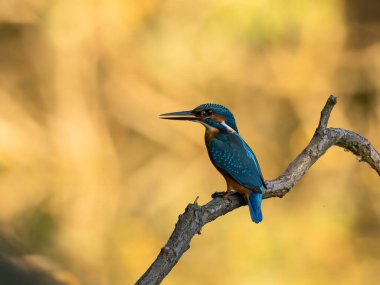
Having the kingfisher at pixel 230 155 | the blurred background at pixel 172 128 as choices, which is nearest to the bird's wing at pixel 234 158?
the kingfisher at pixel 230 155

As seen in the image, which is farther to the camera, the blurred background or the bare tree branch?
the blurred background

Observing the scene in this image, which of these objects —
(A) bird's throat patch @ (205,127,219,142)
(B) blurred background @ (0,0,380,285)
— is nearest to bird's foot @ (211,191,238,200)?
(A) bird's throat patch @ (205,127,219,142)

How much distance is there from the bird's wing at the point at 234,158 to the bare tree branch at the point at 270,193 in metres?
0.07

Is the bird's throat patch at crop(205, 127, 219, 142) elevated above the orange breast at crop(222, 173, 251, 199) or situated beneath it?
elevated above

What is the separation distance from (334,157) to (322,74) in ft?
2.02

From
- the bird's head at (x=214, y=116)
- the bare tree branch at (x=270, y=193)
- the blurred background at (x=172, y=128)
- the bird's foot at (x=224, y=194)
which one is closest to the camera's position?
the bare tree branch at (x=270, y=193)

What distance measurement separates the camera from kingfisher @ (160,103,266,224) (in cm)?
303

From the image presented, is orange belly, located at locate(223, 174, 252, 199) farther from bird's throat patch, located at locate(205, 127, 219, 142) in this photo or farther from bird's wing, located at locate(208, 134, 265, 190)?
bird's throat patch, located at locate(205, 127, 219, 142)

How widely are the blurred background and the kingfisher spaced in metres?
2.99

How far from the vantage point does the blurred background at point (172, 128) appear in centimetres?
616

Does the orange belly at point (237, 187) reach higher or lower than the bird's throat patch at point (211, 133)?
lower

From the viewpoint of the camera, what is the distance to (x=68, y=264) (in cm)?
605

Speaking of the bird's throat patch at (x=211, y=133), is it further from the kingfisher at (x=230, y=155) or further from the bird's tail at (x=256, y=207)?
the bird's tail at (x=256, y=207)

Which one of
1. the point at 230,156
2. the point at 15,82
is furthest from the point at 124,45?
the point at 230,156
